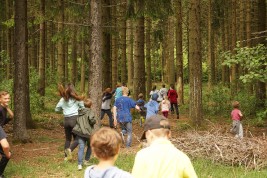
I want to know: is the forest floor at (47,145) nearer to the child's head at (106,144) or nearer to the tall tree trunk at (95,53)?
the tall tree trunk at (95,53)

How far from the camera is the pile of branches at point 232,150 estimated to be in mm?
9188

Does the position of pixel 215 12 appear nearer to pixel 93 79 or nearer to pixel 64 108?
pixel 93 79

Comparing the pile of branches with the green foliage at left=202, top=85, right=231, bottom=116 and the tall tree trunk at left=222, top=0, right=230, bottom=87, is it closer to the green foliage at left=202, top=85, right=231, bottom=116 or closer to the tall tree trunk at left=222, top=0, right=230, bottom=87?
the green foliage at left=202, top=85, right=231, bottom=116

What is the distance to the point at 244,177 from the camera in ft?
26.0

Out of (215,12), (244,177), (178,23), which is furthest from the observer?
(215,12)

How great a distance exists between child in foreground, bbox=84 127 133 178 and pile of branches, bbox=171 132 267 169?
616cm

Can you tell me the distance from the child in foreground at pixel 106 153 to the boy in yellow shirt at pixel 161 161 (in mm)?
182

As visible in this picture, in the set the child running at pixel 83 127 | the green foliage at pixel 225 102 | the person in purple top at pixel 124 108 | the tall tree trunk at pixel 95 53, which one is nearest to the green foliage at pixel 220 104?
the green foliage at pixel 225 102

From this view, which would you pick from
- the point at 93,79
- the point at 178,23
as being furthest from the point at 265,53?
the point at 178,23

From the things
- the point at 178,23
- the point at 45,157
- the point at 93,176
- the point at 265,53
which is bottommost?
the point at 45,157

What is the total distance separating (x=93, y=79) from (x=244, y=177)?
530cm

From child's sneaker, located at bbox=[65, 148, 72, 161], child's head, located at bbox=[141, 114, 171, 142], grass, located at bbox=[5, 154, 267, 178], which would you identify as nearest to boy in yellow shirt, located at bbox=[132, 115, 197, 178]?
child's head, located at bbox=[141, 114, 171, 142]

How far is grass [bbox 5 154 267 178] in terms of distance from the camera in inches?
326

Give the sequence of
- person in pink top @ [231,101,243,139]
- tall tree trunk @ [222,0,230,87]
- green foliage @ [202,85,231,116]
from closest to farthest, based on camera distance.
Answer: person in pink top @ [231,101,243,139]
green foliage @ [202,85,231,116]
tall tree trunk @ [222,0,230,87]
